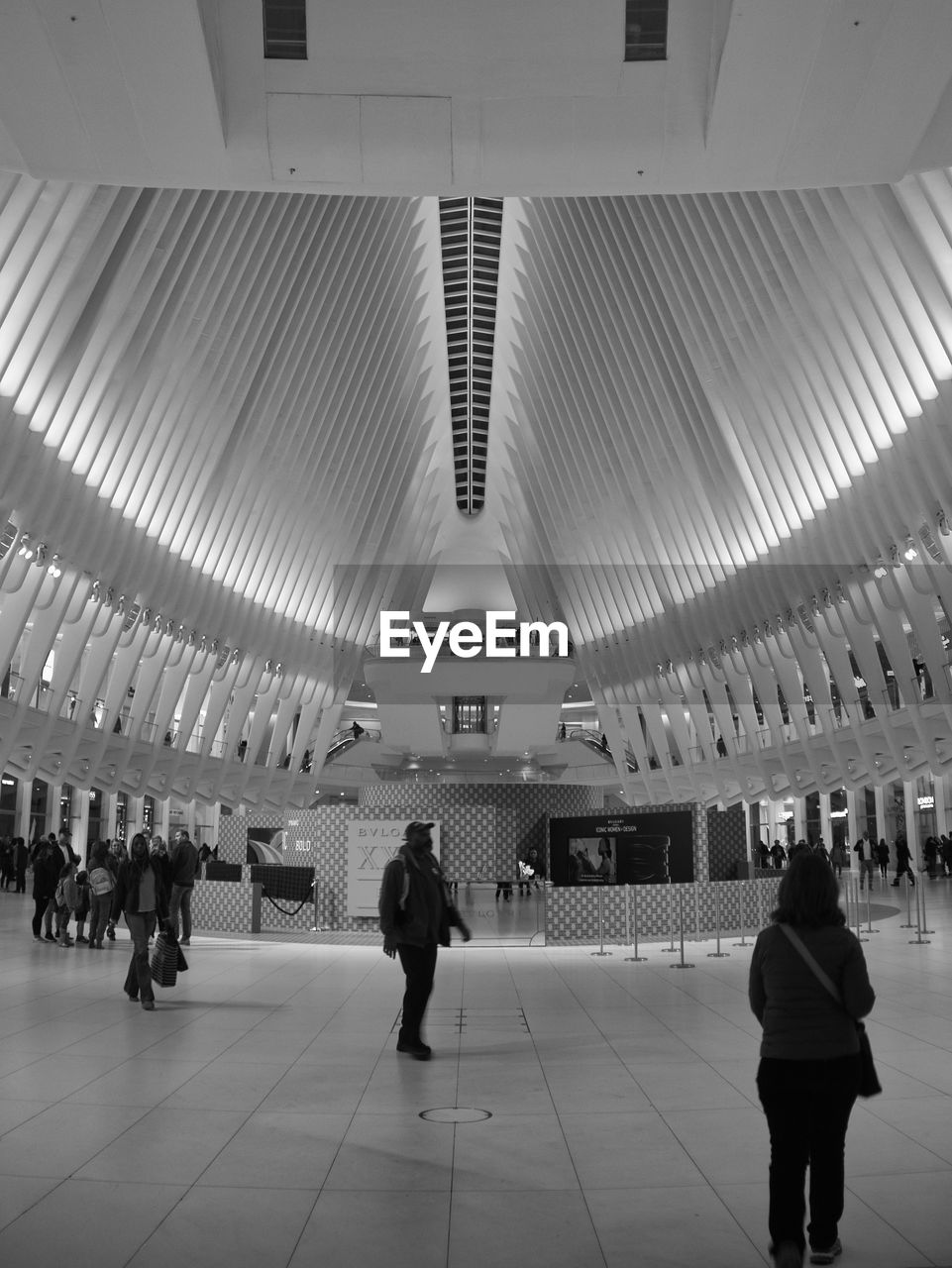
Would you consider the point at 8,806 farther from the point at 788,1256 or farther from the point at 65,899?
the point at 788,1256

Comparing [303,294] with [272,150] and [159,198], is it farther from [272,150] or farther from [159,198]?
[272,150]

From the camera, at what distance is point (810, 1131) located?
4.12 m

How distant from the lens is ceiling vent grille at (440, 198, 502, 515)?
1101 inches

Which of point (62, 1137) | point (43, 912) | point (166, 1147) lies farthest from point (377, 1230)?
point (43, 912)

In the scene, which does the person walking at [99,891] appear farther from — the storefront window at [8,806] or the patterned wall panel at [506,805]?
the storefront window at [8,806]

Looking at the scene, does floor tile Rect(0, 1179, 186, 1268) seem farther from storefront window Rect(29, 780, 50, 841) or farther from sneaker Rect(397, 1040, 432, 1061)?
storefront window Rect(29, 780, 50, 841)

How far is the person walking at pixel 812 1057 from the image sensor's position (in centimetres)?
401

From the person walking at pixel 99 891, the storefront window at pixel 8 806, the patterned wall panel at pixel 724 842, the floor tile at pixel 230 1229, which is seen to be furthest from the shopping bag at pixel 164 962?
the storefront window at pixel 8 806

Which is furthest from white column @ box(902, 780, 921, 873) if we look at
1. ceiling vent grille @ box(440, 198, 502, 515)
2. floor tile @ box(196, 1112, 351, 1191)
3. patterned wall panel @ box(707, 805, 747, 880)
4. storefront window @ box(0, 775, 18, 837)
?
floor tile @ box(196, 1112, 351, 1191)

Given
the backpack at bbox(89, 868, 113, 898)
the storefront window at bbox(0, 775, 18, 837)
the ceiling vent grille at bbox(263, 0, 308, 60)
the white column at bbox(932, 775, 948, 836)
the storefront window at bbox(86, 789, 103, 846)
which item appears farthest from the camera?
the storefront window at bbox(86, 789, 103, 846)

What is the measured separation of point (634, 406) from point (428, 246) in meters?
6.87

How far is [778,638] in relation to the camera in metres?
28.1

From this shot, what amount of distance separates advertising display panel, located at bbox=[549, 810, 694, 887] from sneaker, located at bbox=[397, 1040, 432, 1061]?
12.7m

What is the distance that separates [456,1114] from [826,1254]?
2649 mm
